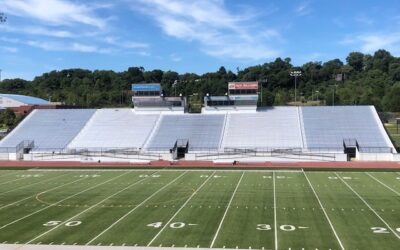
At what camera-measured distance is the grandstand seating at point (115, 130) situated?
177 feet

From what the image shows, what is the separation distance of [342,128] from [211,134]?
1481 cm

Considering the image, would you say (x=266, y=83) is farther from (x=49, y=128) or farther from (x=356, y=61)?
(x=49, y=128)

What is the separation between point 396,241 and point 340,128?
37627 millimetres

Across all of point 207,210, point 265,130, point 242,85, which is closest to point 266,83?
point 242,85

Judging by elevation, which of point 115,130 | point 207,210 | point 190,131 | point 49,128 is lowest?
point 207,210

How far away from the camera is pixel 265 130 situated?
54.6 metres

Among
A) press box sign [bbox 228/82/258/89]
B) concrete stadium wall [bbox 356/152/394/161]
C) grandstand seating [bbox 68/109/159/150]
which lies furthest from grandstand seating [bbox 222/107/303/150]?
grandstand seating [bbox 68/109/159/150]

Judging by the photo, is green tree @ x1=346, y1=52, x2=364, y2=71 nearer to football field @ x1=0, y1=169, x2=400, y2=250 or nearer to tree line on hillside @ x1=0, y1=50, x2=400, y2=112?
tree line on hillside @ x1=0, y1=50, x2=400, y2=112

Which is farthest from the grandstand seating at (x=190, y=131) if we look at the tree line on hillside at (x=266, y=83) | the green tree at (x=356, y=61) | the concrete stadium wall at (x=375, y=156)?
the green tree at (x=356, y=61)

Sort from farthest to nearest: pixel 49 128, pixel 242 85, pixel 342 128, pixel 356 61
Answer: pixel 356 61, pixel 242 85, pixel 49 128, pixel 342 128

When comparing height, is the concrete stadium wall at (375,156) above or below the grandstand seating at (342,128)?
below

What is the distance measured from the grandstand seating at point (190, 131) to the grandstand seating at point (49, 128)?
1074 cm

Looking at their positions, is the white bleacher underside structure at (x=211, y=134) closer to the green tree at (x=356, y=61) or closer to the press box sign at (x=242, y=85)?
the press box sign at (x=242, y=85)

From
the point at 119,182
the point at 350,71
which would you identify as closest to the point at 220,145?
the point at 119,182
